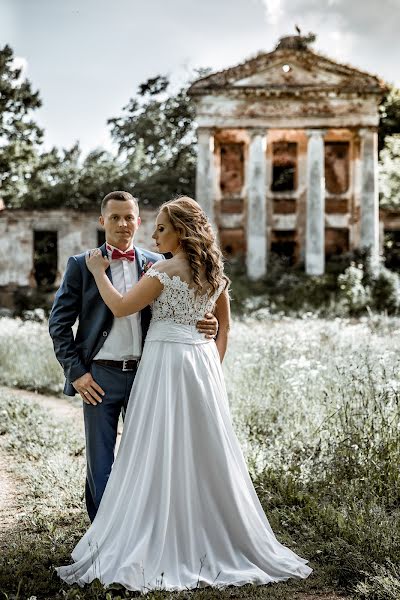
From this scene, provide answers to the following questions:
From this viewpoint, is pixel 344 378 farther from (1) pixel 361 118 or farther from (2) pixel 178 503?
(1) pixel 361 118

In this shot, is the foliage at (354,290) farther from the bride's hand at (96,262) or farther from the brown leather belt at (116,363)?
the bride's hand at (96,262)

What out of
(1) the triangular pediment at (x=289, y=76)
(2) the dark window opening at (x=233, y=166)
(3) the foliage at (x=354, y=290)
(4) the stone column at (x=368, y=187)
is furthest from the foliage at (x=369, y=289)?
(1) the triangular pediment at (x=289, y=76)

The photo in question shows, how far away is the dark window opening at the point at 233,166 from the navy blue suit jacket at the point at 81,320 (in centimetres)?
2470

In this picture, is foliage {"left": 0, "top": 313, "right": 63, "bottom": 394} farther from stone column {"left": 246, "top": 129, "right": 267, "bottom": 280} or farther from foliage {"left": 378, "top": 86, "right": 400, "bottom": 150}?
foliage {"left": 378, "top": 86, "right": 400, "bottom": 150}

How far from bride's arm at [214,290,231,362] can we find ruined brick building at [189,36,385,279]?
21.7m

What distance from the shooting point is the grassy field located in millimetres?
4027

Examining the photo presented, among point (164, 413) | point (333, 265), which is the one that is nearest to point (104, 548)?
point (164, 413)

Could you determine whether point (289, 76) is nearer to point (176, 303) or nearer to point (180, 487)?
point (176, 303)

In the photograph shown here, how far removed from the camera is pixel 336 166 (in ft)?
93.1

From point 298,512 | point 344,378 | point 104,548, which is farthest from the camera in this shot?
point 344,378

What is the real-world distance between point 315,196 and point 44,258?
11228 millimetres

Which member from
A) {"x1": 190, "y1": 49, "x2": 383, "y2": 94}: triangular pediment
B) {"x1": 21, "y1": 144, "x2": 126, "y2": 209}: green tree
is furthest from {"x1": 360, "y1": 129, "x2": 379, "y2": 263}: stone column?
{"x1": 21, "y1": 144, "x2": 126, "y2": 209}: green tree

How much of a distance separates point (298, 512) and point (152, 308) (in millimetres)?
1991

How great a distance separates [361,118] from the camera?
85.7 feet
